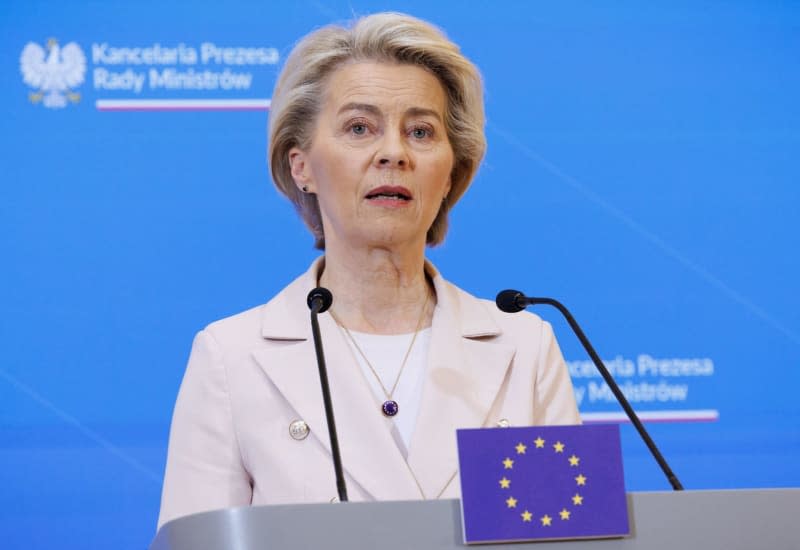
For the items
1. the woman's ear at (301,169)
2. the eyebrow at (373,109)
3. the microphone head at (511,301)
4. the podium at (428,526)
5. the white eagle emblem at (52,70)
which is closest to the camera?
the podium at (428,526)

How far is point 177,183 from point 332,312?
37.9 inches

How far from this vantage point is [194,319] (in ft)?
10.4

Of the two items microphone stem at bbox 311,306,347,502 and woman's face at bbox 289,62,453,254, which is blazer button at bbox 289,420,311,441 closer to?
microphone stem at bbox 311,306,347,502

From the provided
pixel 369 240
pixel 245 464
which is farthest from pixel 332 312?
pixel 245 464

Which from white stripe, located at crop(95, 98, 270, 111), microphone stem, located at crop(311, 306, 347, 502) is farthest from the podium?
white stripe, located at crop(95, 98, 270, 111)

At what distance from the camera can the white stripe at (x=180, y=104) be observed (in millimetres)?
3242

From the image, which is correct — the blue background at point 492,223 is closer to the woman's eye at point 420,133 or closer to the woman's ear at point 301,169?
the woman's ear at point 301,169

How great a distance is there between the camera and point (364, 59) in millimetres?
2523

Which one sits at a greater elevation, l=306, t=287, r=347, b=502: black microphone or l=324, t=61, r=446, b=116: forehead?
l=324, t=61, r=446, b=116: forehead

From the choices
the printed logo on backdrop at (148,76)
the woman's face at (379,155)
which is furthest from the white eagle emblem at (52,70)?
the woman's face at (379,155)

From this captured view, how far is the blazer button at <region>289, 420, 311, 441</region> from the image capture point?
7.35 feet

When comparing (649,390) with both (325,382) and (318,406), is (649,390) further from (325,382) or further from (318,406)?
(325,382)

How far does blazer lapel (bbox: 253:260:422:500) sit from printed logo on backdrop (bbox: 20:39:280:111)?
981 mm

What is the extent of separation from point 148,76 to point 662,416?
175 cm
